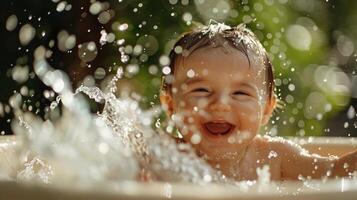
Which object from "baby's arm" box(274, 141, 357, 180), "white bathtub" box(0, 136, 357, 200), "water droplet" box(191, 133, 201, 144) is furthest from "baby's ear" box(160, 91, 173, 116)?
"white bathtub" box(0, 136, 357, 200)

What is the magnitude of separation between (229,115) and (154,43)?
54.1 inches

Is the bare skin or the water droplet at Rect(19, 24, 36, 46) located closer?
the bare skin

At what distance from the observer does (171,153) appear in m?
1.38

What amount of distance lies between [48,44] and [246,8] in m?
0.77

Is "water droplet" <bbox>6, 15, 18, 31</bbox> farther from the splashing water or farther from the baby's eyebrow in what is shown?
the baby's eyebrow

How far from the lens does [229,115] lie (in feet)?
5.05

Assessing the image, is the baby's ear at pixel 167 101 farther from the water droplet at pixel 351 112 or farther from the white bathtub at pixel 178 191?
the water droplet at pixel 351 112

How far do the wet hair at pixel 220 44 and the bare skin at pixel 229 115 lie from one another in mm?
17

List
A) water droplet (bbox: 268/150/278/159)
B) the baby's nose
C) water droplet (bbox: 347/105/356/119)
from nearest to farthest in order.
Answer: the baby's nose
water droplet (bbox: 268/150/278/159)
water droplet (bbox: 347/105/356/119)

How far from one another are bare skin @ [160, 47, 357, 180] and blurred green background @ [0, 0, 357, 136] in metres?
1.06

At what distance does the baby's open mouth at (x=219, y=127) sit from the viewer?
1542mm

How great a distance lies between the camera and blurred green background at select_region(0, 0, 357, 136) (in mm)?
2830

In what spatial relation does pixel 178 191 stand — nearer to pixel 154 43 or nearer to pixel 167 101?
pixel 167 101

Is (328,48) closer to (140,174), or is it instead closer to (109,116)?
(109,116)
